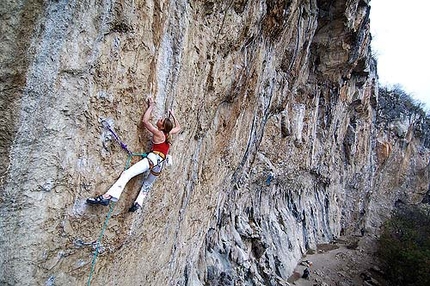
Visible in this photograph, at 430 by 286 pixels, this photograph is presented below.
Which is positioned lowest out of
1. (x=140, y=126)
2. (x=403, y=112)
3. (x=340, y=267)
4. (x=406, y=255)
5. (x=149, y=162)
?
(x=340, y=267)

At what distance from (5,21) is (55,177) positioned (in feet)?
5.08

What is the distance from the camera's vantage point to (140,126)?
385 centimetres

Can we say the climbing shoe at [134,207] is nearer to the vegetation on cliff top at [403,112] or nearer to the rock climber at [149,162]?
the rock climber at [149,162]

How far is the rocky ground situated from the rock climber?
37.5 feet

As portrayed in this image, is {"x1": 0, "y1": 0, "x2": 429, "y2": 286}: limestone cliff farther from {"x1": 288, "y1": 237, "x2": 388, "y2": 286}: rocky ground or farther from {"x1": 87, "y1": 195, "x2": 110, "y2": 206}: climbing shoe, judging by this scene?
{"x1": 288, "y1": 237, "x2": 388, "y2": 286}: rocky ground

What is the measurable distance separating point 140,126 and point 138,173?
62 cm

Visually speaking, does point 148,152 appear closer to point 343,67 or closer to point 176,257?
point 176,257

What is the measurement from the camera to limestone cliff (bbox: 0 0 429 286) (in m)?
2.80

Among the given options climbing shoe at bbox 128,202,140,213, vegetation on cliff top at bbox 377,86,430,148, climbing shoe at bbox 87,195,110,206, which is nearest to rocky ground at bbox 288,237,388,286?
climbing shoe at bbox 128,202,140,213

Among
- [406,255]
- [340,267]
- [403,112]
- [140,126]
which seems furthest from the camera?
[403,112]

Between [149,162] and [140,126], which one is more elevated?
[140,126]

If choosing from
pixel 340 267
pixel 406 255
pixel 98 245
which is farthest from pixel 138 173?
pixel 406 255

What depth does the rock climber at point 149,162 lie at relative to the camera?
3.53 metres

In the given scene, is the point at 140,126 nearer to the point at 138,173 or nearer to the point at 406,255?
the point at 138,173
